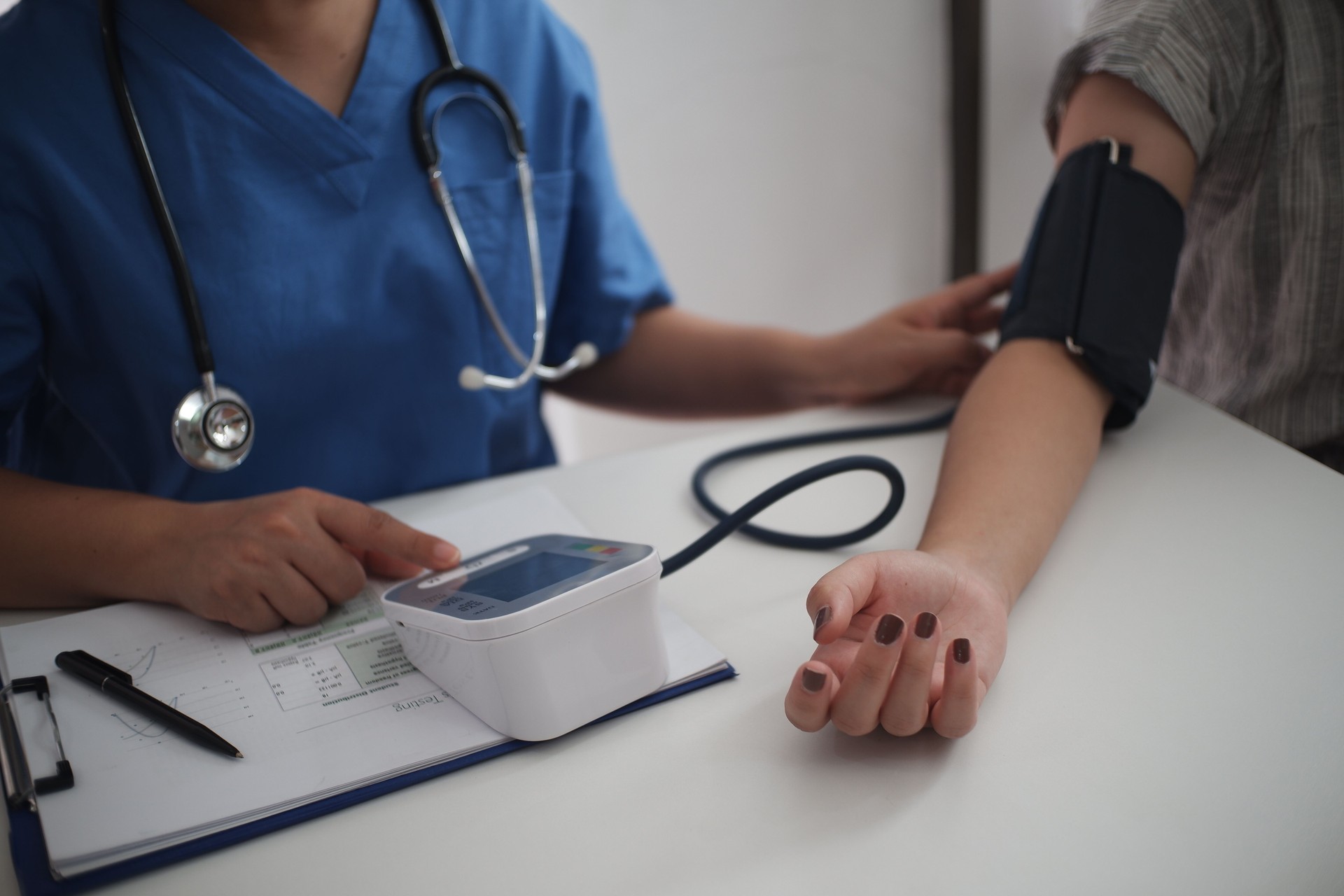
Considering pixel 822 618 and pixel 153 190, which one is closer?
pixel 822 618

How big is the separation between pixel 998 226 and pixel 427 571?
175 cm

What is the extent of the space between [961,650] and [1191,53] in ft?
1.82

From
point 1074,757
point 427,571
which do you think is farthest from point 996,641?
point 427,571

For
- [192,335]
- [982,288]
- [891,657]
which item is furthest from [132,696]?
[982,288]

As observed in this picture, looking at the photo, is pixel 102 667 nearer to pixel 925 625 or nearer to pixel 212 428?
pixel 212 428

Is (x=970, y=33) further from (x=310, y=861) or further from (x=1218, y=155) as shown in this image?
(x=310, y=861)

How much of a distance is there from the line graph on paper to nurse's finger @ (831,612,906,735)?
31cm

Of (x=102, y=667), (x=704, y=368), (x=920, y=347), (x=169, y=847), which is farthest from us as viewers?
(x=704, y=368)

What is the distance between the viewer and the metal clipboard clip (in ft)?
1.46

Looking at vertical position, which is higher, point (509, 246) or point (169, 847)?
point (509, 246)

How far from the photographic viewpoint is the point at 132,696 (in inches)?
19.8

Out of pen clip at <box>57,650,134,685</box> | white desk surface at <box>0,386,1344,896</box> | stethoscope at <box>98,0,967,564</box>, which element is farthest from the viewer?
stethoscope at <box>98,0,967,564</box>

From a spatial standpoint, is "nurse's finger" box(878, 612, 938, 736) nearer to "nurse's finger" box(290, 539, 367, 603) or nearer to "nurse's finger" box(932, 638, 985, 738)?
"nurse's finger" box(932, 638, 985, 738)

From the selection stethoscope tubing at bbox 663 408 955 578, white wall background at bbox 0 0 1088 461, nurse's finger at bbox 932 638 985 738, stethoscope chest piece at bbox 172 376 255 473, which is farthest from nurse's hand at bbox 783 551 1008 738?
white wall background at bbox 0 0 1088 461
